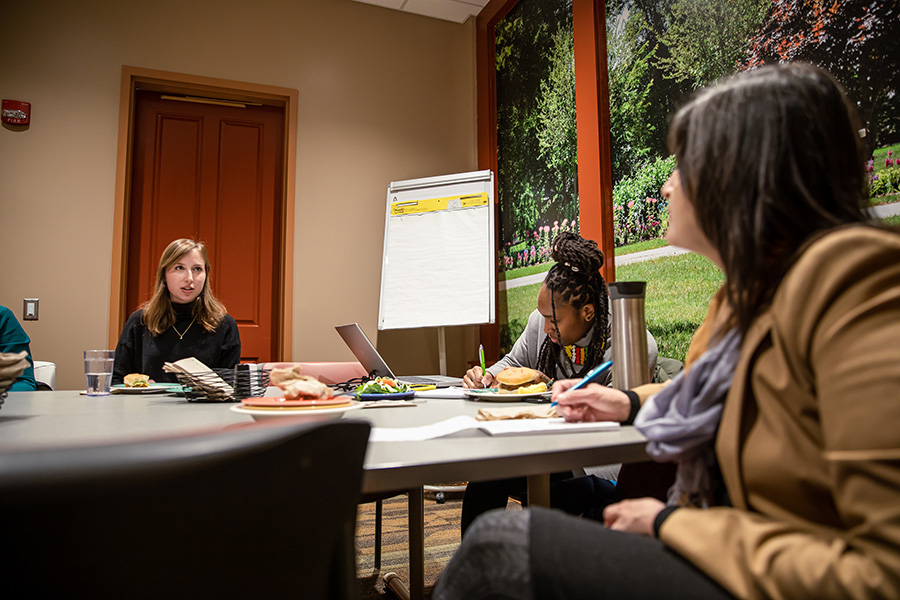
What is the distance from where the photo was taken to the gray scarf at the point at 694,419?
0.67m

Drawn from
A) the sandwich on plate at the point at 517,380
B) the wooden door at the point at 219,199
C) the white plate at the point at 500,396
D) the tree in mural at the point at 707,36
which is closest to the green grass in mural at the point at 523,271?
the tree in mural at the point at 707,36

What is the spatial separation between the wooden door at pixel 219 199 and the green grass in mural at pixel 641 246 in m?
2.37

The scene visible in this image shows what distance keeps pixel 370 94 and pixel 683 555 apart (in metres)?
4.18

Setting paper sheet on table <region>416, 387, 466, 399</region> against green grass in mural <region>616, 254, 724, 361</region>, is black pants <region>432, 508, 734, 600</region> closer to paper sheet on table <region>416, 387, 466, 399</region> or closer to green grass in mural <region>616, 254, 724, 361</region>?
paper sheet on table <region>416, 387, 466, 399</region>

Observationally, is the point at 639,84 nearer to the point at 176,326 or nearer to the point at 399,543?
the point at 399,543

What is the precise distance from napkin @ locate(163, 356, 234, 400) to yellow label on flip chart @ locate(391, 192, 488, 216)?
2.60m

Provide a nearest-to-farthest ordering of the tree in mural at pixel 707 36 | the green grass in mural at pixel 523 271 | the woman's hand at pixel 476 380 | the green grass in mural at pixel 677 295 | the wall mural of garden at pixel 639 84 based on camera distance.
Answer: the wall mural of garden at pixel 639 84
the woman's hand at pixel 476 380
the tree in mural at pixel 707 36
the green grass in mural at pixel 677 295
the green grass in mural at pixel 523 271

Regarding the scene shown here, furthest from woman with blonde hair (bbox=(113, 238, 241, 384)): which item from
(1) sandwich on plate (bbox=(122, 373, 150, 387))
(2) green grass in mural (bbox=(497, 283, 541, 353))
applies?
(2) green grass in mural (bbox=(497, 283, 541, 353))

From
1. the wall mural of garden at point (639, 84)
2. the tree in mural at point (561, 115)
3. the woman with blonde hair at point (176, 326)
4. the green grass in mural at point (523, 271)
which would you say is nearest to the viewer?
the wall mural of garden at point (639, 84)

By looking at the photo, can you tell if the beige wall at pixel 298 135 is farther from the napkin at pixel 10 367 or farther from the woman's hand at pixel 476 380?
the napkin at pixel 10 367

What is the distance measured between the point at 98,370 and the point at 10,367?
73 centimetres

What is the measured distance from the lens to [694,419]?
67 centimetres

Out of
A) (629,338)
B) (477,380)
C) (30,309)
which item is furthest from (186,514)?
(30,309)

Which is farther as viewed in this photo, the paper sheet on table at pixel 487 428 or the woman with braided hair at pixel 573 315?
the woman with braided hair at pixel 573 315
